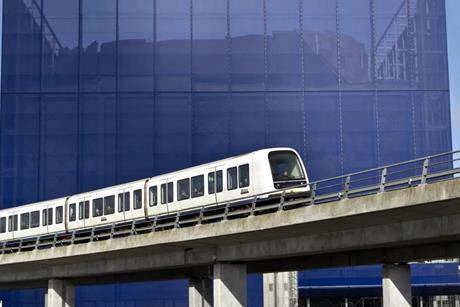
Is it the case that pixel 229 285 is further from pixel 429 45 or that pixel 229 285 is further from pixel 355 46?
pixel 429 45

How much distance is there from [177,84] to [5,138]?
16.4m

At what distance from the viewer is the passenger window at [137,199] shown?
47447 millimetres

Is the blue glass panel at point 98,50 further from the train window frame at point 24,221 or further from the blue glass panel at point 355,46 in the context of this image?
the train window frame at point 24,221

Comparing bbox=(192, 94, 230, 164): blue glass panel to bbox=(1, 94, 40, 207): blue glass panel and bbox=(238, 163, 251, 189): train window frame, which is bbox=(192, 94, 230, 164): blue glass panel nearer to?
bbox=(1, 94, 40, 207): blue glass panel

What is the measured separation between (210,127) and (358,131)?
1299 centimetres

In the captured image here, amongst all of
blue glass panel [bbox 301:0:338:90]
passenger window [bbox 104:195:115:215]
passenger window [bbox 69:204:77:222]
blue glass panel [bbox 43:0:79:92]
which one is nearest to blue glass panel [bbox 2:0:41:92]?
blue glass panel [bbox 43:0:79:92]

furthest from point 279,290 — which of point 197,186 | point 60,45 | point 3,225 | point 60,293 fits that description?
point 60,45

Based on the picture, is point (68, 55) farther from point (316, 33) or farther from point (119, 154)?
point (316, 33)

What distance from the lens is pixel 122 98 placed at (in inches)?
3241

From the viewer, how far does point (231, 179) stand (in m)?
40.6

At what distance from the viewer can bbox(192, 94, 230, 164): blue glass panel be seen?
265 feet

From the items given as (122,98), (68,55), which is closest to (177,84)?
(122,98)

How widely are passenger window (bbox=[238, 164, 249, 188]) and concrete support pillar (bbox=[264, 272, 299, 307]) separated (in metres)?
23.2

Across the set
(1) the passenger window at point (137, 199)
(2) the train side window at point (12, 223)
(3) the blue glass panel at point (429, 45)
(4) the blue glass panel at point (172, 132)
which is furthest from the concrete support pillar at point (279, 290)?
(3) the blue glass panel at point (429, 45)
